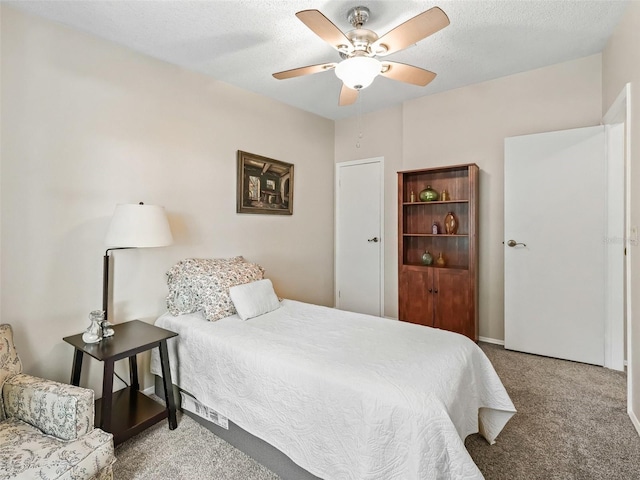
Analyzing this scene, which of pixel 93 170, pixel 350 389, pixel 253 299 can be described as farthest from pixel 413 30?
pixel 93 170

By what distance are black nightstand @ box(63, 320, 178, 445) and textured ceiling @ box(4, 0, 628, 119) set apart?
205cm

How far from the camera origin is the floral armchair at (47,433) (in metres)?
1.28

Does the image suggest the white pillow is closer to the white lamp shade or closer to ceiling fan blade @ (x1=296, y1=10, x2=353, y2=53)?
the white lamp shade

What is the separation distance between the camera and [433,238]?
152 inches

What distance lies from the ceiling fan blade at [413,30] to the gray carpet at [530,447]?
2277 mm

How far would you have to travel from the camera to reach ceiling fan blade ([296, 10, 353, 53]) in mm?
1671

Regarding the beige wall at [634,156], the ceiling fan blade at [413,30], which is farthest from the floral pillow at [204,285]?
the beige wall at [634,156]

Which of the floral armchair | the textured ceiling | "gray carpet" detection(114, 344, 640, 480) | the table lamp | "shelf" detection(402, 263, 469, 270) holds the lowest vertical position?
"gray carpet" detection(114, 344, 640, 480)

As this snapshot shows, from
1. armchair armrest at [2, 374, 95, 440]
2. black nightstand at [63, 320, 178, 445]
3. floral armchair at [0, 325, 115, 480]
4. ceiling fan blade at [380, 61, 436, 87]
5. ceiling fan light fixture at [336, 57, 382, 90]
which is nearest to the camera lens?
floral armchair at [0, 325, 115, 480]

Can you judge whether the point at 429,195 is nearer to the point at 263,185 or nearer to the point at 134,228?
the point at 263,185

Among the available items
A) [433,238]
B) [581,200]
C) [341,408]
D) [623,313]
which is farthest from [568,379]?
[341,408]

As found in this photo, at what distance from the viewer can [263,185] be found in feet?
11.7

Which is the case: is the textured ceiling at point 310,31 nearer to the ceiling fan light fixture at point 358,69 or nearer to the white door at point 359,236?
the ceiling fan light fixture at point 358,69

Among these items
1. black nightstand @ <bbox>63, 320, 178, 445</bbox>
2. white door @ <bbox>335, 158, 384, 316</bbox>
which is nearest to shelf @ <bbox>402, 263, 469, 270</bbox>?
white door @ <bbox>335, 158, 384, 316</bbox>
